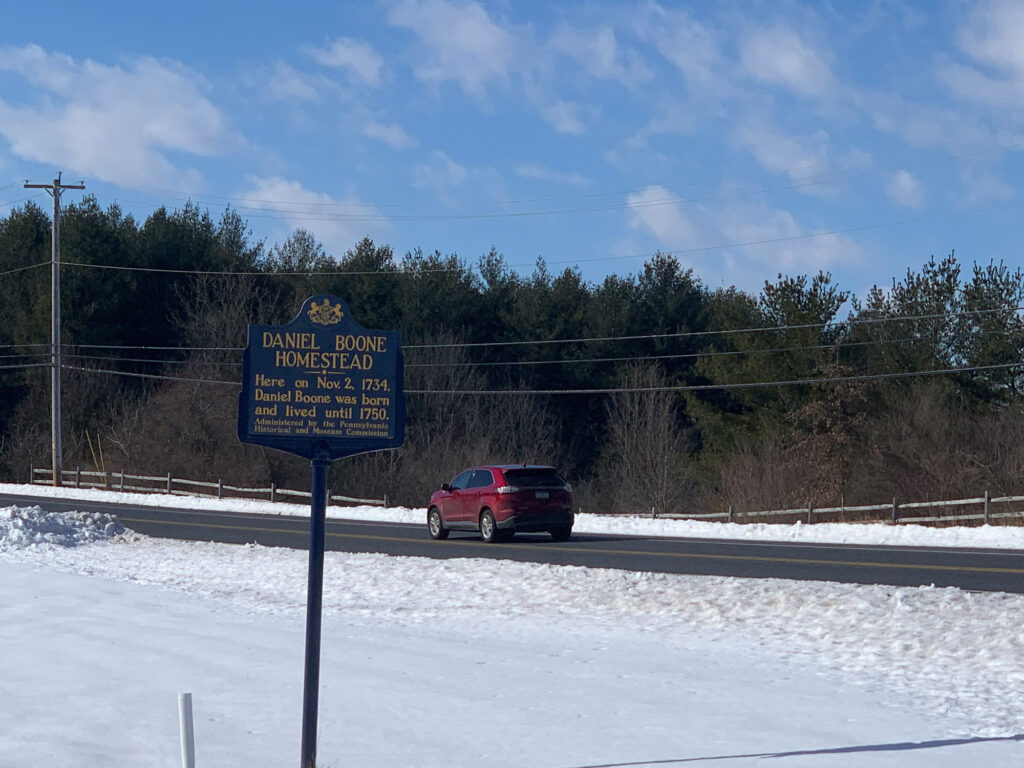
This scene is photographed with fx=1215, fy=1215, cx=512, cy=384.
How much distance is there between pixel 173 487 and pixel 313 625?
48210 millimetres

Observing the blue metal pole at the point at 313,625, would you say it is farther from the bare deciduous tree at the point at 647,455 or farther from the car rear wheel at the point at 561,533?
the bare deciduous tree at the point at 647,455

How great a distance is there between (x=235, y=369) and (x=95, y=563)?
43.6 m

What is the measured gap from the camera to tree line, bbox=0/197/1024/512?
47.4 metres

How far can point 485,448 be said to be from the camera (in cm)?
5897

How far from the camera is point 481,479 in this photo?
26.0 m

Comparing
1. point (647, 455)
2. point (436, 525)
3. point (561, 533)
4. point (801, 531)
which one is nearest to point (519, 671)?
point (561, 533)

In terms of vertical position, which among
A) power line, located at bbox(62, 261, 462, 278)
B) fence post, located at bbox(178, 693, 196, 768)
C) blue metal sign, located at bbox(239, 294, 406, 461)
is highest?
power line, located at bbox(62, 261, 462, 278)

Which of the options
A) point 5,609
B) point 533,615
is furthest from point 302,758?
point 5,609

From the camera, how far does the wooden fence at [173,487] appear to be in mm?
48847

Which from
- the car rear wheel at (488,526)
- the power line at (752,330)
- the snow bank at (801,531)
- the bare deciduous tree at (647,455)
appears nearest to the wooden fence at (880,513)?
the snow bank at (801,531)

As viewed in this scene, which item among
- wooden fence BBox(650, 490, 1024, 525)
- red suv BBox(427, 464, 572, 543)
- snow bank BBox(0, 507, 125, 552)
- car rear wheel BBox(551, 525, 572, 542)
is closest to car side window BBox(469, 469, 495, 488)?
red suv BBox(427, 464, 572, 543)

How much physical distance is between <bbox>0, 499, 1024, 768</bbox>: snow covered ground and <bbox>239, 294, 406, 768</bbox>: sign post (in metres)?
1.44

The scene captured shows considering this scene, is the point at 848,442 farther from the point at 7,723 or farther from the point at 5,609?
the point at 7,723

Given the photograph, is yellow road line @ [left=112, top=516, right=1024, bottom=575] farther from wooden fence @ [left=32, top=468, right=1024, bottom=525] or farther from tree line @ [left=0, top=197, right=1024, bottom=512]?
tree line @ [left=0, top=197, right=1024, bottom=512]
